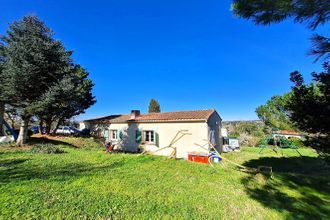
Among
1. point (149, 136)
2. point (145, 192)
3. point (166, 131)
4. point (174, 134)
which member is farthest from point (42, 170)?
point (149, 136)

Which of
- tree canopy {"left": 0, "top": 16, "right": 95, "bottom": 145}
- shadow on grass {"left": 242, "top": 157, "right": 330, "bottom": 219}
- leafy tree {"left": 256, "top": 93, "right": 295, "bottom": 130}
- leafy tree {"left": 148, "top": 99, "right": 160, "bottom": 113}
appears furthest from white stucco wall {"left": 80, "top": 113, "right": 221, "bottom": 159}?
leafy tree {"left": 148, "top": 99, "right": 160, "bottom": 113}

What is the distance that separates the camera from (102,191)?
17.2ft

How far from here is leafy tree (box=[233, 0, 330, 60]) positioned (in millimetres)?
4738

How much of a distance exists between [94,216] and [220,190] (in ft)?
14.2

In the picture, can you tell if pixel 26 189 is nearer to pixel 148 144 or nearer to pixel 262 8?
pixel 262 8

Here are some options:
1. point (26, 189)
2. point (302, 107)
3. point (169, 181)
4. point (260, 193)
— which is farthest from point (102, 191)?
point (302, 107)

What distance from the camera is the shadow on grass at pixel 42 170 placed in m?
5.80

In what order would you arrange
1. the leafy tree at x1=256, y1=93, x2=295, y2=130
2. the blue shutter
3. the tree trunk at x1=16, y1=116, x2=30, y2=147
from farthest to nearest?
1. the leafy tree at x1=256, y1=93, x2=295, y2=130
2. the blue shutter
3. the tree trunk at x1=16, y1=116, x2=30, y2=147

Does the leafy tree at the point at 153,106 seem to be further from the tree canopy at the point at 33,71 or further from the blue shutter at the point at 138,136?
the tree canopy at the point at 33,71

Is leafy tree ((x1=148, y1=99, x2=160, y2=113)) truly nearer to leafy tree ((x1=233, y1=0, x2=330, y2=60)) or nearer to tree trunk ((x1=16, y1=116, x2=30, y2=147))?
tree trunk ((x1=16, y1=116, x2=30, y2=147))

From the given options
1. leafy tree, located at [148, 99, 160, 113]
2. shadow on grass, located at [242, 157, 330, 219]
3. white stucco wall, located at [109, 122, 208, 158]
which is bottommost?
shadow on grass, located at [242, 157, 330, 219]

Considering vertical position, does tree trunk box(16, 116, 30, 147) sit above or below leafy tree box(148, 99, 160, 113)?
below

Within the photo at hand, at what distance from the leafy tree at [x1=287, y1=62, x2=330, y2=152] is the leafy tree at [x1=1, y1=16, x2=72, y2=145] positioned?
39.9 feet

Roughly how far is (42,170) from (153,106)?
35.1 meters
